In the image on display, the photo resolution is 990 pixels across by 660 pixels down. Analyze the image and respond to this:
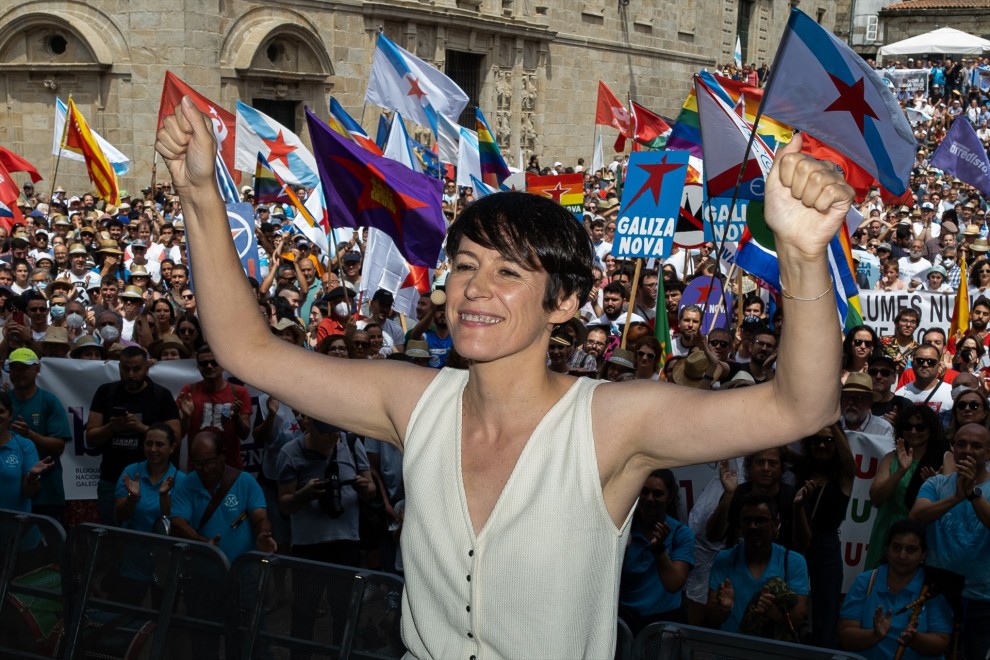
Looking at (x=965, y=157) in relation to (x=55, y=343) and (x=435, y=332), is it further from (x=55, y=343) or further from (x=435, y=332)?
(x=55, y=343)

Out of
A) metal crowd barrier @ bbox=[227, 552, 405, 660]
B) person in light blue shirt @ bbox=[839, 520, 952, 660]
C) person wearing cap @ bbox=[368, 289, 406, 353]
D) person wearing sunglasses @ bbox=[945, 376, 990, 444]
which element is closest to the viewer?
metal crowd barrier @ bbox=[227, 552, 405, 660]

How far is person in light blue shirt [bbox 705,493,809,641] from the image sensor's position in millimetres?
5133

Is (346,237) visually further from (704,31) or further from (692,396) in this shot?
(704,31)

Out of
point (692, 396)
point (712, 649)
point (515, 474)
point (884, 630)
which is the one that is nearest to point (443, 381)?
point (515, 474)

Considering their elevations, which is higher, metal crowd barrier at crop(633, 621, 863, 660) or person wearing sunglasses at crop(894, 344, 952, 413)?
person wearing sunglasses at crop(894, 344, 952, 413)

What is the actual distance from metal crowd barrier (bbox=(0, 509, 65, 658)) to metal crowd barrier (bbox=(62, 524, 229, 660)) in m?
0.07

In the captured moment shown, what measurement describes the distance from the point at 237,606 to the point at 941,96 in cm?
3462

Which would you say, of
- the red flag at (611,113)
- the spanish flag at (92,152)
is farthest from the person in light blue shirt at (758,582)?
the red flag at (611,113)

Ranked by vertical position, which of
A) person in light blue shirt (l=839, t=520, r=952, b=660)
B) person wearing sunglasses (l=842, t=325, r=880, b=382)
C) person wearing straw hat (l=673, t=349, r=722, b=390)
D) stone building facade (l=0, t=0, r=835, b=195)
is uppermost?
stone building facade (l=0, t=0, r=835, b=195)

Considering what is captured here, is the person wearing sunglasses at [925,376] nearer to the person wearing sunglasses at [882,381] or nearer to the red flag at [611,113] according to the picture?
the person wearing sunglasses at [882,381]

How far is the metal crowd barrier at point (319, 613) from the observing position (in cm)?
366

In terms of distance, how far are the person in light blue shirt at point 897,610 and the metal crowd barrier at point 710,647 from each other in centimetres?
195

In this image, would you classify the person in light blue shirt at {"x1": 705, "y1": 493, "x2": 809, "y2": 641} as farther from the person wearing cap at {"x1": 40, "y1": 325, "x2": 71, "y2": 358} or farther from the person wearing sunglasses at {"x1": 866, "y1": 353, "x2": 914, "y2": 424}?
the person wearing cap at {"x1": 40, "y1": 325, "x2": 71, "y2": 358}

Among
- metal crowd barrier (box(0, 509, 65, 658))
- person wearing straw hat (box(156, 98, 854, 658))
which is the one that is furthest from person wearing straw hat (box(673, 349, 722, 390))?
person wearing straw hat (box(156, 98, 854, 658))
